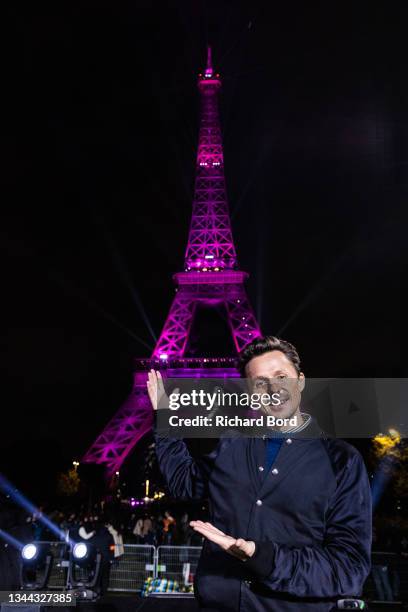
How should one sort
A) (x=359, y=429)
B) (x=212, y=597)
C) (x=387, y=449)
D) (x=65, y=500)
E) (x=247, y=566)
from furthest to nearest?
1. (x=65, y=500)
2. (x=387, y=449)
3. (x=359, y=429)
4. (x=212, y=597)
5. (x=247, y=566)

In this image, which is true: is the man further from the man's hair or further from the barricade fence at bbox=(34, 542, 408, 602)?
the barricade fence at bbox=(34, 542, 408, 602)

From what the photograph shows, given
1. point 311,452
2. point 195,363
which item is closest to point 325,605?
point 311,452

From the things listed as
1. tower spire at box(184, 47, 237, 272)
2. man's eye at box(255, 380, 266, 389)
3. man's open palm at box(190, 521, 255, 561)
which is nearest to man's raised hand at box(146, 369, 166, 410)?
man's eye at box(255, 380, 266, 389)

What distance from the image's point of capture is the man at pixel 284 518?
8.21ft

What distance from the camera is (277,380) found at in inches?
117

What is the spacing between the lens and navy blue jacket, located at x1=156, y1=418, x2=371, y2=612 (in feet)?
8.23

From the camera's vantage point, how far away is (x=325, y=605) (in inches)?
103

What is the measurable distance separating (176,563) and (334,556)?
11.6 m

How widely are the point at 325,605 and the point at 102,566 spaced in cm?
811

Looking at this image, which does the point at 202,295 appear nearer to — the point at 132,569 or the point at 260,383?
the point at 132,569

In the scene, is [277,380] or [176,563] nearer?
[277,380]

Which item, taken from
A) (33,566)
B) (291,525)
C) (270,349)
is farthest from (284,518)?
(33,566)

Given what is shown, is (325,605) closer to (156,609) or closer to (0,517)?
(0,517)

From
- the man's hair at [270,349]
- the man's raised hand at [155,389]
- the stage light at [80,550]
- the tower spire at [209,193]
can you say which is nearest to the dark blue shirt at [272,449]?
the man's hair at [270,349]
